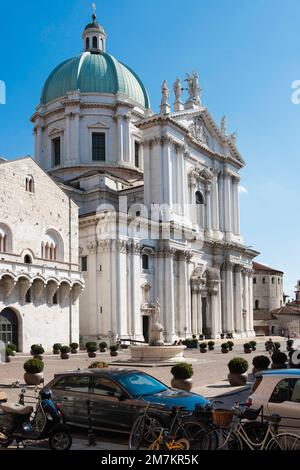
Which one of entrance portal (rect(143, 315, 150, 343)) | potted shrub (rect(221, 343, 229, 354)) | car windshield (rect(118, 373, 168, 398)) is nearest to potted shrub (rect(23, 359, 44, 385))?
car windshield (rect(118, 373, 168, 398))

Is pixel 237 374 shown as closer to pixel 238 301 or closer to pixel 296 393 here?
pixel 296 393

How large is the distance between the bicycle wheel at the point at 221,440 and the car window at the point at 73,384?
365 centimetres

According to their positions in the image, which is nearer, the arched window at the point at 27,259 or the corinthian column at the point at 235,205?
the arched window at the point at 27,259

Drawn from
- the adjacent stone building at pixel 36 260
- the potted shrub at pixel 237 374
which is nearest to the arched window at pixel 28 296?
the adjacent stone building at pixel 36 260

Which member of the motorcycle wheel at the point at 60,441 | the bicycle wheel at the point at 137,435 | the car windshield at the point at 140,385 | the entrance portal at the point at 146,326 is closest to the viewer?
the bicycle wheel at the point at 137,435

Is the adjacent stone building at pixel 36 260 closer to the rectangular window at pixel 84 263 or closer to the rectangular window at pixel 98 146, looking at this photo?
the rectangular window at pixel 84 263

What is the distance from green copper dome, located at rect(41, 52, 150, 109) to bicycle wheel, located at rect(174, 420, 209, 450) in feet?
198

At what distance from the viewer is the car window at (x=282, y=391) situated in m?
11.0

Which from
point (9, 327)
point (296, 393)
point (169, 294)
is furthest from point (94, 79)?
point (296, 393)

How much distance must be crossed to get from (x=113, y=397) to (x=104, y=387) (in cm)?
40

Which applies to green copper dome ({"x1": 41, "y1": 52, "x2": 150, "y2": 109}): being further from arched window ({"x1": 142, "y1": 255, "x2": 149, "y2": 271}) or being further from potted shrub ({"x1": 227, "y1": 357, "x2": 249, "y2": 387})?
potted shrub ({"x1": 227, "y1": 357, "x2": 249, "y2": 387})

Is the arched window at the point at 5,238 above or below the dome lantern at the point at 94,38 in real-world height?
below

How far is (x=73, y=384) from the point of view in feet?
42.2

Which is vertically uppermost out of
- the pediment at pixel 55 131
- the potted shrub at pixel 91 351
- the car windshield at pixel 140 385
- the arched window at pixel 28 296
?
the pediment at pixel 55 131
